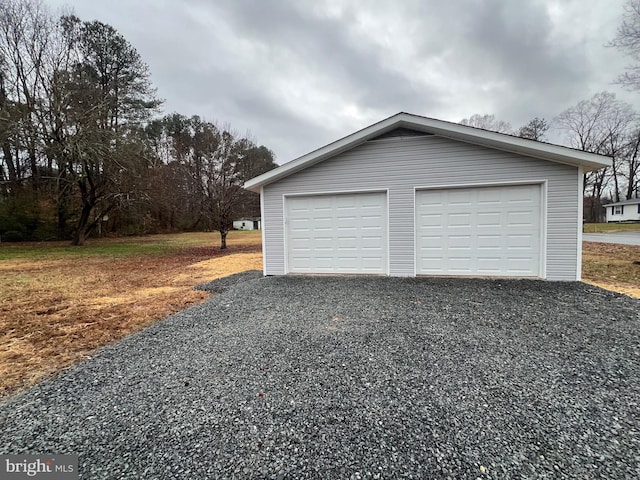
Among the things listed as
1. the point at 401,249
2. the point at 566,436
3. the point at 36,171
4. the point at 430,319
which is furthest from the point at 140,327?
the point at 36,171

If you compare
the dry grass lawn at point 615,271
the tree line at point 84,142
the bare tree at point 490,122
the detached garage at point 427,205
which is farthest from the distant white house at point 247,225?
the dry grass lawn at point 615,271

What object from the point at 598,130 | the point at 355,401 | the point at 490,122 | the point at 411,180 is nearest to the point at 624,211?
the point at 598,130

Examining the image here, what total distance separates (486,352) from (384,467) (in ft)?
6.52

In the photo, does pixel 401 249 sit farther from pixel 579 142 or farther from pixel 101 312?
pixel 579 142

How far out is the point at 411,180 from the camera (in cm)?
657

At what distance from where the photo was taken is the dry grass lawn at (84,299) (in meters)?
3.38

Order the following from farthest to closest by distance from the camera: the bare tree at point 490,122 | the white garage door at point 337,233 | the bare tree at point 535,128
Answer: the bare tree at point 535,128, the bare tree at point 490,122, the white garage door at point 337,233

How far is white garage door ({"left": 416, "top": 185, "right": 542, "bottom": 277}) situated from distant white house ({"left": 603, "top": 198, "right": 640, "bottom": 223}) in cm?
4142

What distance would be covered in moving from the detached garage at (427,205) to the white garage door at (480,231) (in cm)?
2

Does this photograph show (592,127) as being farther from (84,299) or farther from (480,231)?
(84,299)

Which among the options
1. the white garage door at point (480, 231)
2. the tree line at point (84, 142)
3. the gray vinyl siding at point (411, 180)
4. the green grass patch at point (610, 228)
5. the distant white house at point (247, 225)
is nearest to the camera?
the gray vinyl siding at point (411, 180)

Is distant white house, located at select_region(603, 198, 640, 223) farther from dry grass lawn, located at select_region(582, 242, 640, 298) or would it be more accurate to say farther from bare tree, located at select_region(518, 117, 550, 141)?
dry grass lawn, located at select_region(582, 242, 640, 298)

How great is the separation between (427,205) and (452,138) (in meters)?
1.54

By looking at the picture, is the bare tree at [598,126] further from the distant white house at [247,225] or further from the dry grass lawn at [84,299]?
the distant white house at [247,225]
